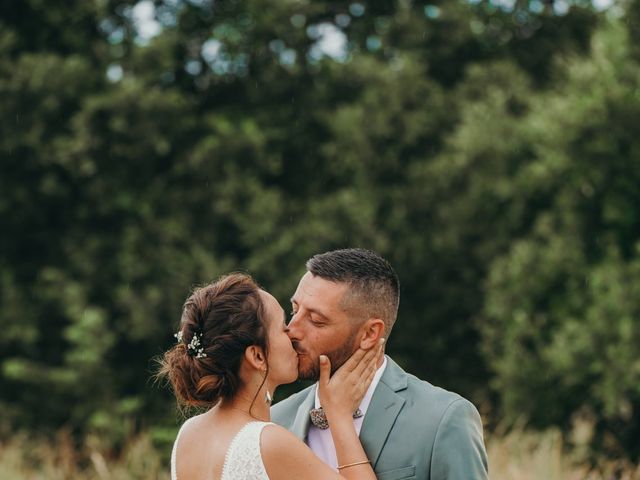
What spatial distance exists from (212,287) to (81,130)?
467 inches

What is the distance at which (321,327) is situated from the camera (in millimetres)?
3570

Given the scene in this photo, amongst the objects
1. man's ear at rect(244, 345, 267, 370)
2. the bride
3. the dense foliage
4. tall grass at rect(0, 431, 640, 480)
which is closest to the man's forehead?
the bride

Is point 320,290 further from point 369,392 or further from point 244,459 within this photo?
point 244,459

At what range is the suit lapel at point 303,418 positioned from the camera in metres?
3.73

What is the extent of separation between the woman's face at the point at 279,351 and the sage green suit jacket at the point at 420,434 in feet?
1.06

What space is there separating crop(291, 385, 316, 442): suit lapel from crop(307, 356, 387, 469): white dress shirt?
0.11 ft

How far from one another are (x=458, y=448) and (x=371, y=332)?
580mm

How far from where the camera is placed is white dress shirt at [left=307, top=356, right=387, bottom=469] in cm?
360

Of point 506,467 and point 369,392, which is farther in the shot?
point 506,467

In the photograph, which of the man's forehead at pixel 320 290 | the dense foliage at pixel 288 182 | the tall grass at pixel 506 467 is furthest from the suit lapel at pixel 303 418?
the dense foliage at pixel 288 182

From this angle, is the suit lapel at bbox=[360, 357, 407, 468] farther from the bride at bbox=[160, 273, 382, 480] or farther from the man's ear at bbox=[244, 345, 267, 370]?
the man's ear at bbox=[244, 345, 267, 370]

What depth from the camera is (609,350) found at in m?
11.0

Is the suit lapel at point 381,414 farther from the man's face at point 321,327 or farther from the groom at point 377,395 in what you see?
the man's face at point 321,327

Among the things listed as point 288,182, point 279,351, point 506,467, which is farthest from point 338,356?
point 288,182
